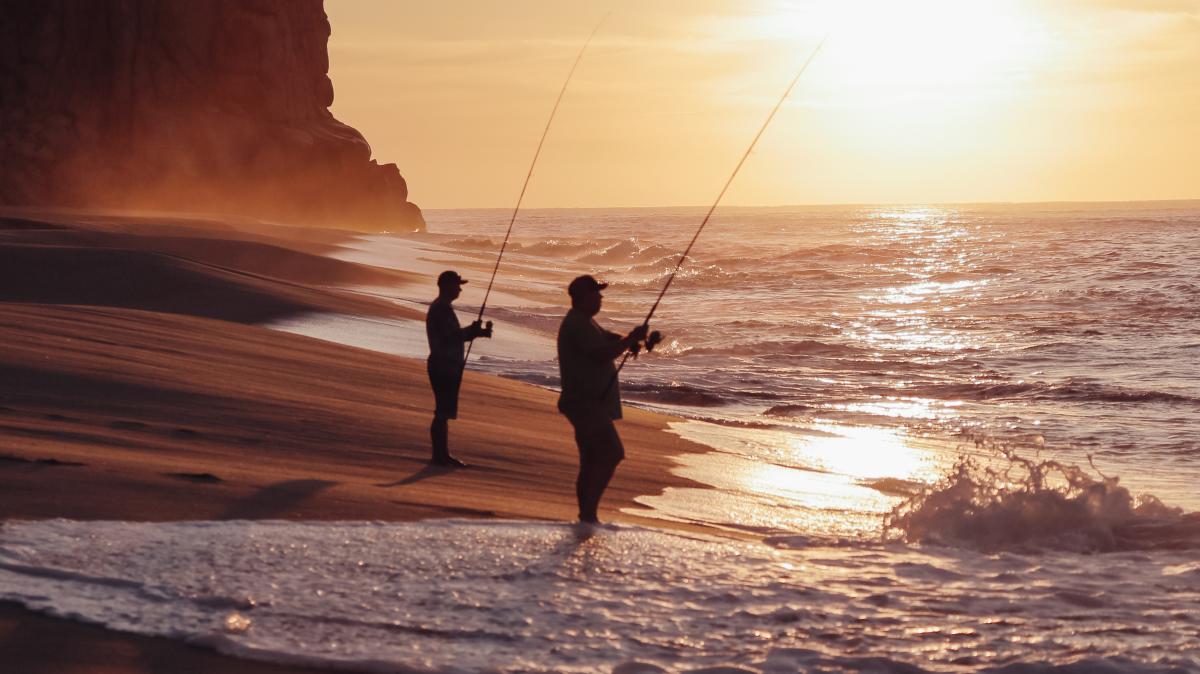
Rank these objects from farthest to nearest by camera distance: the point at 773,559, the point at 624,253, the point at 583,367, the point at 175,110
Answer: the point at 624,253, the point at 175,110, the point at 583,367, the point at 773,559

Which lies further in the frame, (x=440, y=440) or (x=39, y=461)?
(x=440, y=440)

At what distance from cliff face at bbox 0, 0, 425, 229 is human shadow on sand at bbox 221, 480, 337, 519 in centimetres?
4058

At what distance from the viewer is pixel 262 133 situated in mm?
54594

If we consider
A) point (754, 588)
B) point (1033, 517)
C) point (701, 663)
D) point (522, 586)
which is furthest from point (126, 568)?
point (1033, 517)

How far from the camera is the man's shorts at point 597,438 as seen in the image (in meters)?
6.22

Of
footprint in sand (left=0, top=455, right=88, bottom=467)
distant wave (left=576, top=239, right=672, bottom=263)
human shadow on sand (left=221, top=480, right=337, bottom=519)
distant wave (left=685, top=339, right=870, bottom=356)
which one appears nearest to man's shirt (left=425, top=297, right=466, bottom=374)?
human shadow on sand (left=221, top=480, right=337, bottom=519)


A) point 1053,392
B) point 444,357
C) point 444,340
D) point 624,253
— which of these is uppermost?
point 624,253

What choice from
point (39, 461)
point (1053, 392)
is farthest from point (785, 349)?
point (39, 461)

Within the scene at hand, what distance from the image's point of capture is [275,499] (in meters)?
6.27

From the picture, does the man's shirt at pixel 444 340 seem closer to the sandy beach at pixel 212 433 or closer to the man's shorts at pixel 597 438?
the sandy beach at pixel 212 433

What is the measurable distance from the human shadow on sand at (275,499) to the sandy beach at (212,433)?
0.02 m

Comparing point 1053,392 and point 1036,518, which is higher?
point 1053,392

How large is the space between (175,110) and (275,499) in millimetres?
47581

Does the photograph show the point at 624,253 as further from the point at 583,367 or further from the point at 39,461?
the point at 39,461
